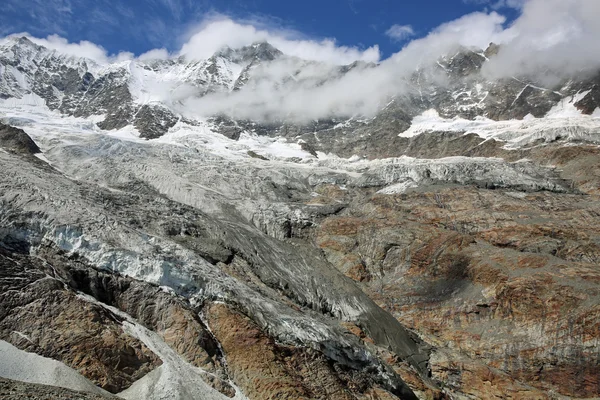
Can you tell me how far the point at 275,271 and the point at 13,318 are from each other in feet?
66.4

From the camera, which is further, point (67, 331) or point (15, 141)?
point (15, 141)

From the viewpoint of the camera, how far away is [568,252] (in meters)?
44.5

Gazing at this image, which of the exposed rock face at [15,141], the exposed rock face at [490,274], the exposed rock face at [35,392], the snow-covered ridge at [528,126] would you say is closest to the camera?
the exposed rock face at [35,392]

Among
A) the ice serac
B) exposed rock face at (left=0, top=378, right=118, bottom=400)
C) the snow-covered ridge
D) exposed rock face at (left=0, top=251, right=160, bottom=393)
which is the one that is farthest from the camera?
the snow-covered ridge

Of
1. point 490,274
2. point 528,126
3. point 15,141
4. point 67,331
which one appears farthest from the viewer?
point 528,126

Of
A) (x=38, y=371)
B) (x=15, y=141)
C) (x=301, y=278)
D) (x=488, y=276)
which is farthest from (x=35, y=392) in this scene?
(x=15, y=141)

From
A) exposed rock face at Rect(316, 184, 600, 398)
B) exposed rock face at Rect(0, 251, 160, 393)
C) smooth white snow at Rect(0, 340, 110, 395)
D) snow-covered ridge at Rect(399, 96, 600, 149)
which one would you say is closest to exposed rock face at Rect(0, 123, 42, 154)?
exposed rock face at Rect(316, 184, 600, 398)

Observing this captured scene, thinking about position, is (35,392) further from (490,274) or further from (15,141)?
(15,141)

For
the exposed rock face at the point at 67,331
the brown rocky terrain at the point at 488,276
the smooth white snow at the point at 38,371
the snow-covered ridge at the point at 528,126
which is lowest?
the smooth white snow at the point at 38,371

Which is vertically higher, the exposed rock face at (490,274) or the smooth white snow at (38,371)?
the exposed rock face at (490,274)

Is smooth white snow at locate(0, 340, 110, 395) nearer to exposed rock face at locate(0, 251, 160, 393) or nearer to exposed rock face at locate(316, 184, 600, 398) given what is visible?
exposed rock face at locate(0, 251, 160, 393)

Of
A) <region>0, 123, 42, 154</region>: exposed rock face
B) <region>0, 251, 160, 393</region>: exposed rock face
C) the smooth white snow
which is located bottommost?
the smooth white snow

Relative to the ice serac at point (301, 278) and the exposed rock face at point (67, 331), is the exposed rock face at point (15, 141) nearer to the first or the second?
the ice serac at point (301, 278)

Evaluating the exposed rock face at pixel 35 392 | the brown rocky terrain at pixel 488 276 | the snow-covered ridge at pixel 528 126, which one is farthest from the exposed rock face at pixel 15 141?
the snow-covered ridge at pixel 528 126
